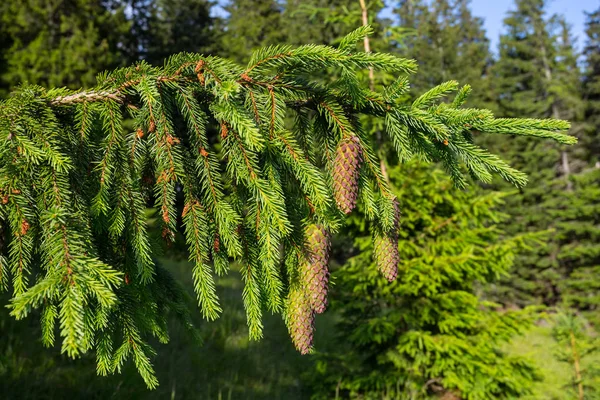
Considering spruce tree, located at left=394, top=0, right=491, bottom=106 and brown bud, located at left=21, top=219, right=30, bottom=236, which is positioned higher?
spruce tree, located at left=394, top=0, right=491, bottom=106

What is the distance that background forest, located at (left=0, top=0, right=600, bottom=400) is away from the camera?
513 centimetres

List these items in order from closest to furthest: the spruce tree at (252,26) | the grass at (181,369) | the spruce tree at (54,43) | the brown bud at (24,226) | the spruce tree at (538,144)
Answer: the brown bud at (24,226) → the grass at (181,369) → the spruce tree at (54,43) → the spruce tree at (538,144) → the spruce tree at (252,26)

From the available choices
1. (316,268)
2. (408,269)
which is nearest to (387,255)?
Result: (316,268)

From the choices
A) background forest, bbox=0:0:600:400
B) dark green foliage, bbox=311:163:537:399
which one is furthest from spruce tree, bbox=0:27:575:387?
dark green foliage, bbox=311:163:537:399

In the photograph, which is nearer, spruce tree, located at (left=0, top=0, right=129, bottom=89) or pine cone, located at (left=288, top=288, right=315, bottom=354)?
pine cone, located at (left=288, top=288, right=315, bottom=354)

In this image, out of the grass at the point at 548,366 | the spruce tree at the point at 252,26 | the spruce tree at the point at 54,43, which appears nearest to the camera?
the grass at the point at 548,366

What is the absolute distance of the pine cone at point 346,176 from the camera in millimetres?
1321

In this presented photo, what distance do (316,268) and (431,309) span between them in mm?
4361

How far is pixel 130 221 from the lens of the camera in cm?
141

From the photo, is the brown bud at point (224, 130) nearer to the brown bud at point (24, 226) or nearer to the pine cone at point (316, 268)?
the pine cone at point (316, 268)

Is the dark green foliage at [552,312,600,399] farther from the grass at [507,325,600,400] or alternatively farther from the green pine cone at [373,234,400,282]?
the green pine cone at [373,234,400,282]

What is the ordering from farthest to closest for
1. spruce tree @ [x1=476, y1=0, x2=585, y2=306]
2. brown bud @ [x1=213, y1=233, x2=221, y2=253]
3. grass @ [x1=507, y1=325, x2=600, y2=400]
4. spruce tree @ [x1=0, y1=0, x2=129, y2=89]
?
1. spruce tree @ [x1=476, y1=0, x2=585, y2=306]
2. spruce tree @ [x1=0, y1=0, x2=129, y2=89]
3. grass @ [x1=507, y1=325, x2=600, y2=400]
4. brown bud @ [x1=213, y1=233, x2=221, y2=253]

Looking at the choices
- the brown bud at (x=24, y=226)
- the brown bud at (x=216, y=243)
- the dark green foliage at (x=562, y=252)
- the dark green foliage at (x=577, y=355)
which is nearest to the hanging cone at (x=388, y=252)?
the brown bud at (x=216, y=243)

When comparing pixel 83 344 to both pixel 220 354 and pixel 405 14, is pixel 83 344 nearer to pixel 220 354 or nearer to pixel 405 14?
pixel 220 354
